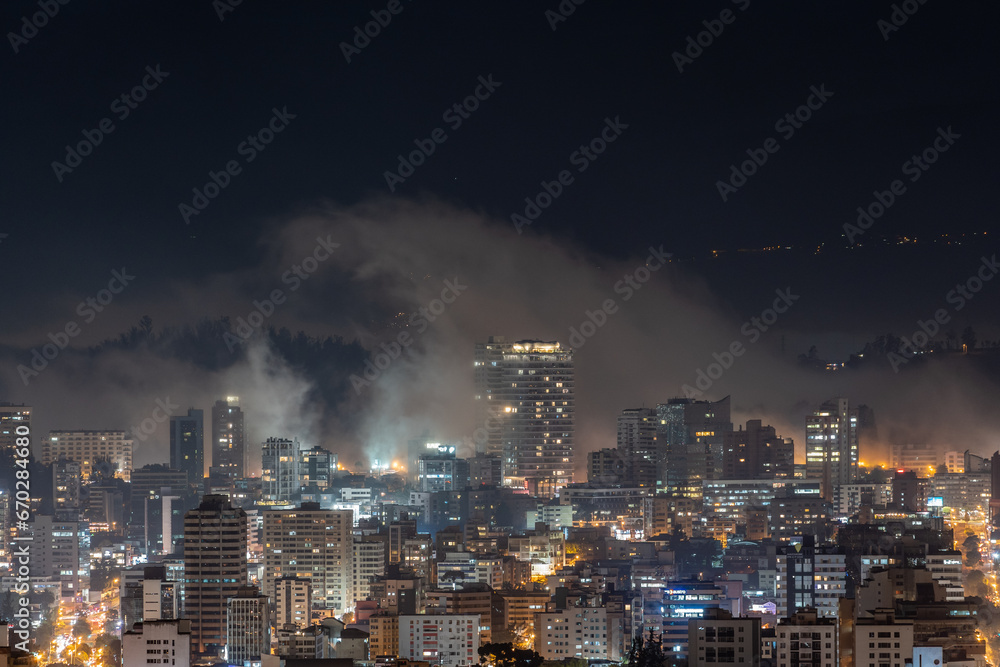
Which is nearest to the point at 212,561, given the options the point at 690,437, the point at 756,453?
the point at 690,437

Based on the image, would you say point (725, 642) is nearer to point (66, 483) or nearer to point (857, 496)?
point (857, 496)

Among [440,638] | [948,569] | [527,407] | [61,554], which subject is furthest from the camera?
[527,407]

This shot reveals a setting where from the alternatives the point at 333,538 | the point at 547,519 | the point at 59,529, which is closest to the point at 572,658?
the point at 333,538

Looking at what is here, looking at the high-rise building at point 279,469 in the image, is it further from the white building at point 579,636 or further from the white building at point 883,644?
the white building at point 883,644

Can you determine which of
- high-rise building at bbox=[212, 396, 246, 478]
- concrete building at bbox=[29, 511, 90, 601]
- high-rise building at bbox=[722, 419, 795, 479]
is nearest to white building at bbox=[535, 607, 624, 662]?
concrete building at bbox=[29, 511, 90, 601]

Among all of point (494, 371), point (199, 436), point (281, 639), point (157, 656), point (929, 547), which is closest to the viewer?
point (157, 656)

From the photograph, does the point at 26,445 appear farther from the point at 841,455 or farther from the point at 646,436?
the point at 841,455
